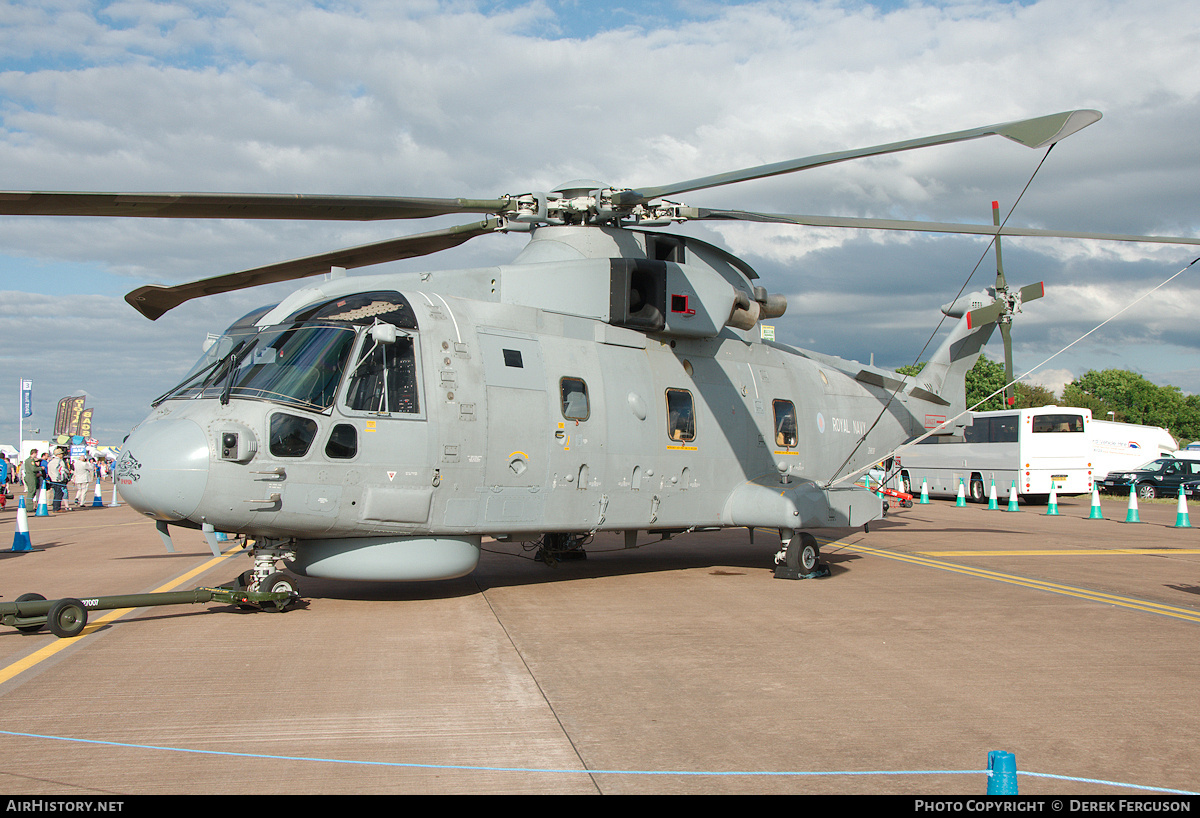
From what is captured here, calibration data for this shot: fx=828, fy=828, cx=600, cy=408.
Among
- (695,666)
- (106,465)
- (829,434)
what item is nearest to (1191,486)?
(829,434)

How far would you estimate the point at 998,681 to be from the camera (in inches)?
237

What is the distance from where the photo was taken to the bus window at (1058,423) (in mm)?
28672

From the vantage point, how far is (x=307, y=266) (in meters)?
10.0

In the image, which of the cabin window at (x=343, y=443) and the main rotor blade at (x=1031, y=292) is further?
the main rotor blade at (x=1031, y=292)

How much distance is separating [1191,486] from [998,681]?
1309 inches

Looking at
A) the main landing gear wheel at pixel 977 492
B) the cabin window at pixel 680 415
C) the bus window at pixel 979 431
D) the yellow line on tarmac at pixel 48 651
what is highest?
the bus window at pixel 979 431

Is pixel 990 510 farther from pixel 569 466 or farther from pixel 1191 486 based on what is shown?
pixel 569 466

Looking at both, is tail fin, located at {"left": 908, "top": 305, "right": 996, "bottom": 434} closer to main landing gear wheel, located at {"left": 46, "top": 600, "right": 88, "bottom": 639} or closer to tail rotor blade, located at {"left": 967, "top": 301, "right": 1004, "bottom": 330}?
tail rotor blade, located at {"left": 967, "top": 301, "right": 1004, "bottom": 330}

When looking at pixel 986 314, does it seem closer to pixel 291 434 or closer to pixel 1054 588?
pixel 1054 588

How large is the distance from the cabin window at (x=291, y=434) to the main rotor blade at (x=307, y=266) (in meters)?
2.46

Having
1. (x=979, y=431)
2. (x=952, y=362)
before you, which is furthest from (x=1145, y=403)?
(x=952, y=362)

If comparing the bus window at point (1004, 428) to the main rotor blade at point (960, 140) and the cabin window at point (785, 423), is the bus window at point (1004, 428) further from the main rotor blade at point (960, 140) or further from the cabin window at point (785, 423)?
the main rotor blade at point (960, 140)

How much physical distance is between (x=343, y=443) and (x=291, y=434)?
498 millimetres

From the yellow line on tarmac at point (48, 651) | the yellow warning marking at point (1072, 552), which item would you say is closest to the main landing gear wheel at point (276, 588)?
the yellow line on tarmac at point (48, 651)
